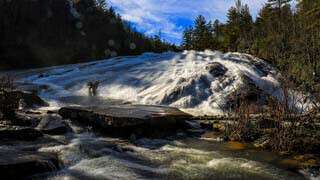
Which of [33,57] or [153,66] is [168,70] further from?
[33,57]

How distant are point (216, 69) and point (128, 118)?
12267mm

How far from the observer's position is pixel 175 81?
24500 mm

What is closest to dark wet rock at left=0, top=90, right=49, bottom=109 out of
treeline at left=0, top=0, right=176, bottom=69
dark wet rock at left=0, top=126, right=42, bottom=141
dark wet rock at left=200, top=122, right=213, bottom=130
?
dark wet rock at left=0, top=126, right=42, bottom=141

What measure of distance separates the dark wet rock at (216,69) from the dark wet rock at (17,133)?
46.1ft

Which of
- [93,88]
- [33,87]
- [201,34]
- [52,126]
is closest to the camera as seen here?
[52,126]

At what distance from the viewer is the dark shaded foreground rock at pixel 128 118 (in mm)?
14242

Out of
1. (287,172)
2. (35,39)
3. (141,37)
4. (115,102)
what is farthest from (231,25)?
(287,172)

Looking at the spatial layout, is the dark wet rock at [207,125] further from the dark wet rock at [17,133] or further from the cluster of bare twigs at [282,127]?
the dark wet rock at [17,133]

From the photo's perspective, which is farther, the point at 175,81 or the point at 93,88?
the point at 93,88

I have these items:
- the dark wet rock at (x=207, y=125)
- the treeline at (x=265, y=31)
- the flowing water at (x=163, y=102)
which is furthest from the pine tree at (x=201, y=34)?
the dark wet rock at (x=207, y=125)

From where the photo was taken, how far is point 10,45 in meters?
53.0

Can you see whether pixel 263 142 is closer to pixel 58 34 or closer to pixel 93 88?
pixel 93 88

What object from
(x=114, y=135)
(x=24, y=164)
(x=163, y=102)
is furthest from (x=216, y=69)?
(x=24, y=164)

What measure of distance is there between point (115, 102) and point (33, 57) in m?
33.1
